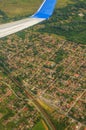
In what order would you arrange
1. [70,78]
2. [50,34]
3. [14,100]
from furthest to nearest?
[50,34], [70,78], [14,100]

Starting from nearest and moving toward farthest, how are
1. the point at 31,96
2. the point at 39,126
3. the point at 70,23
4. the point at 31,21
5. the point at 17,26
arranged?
the point at 17,26 < the point at 31,21 < the point at 39,126 < the point at 31,96 < the point at 70,23

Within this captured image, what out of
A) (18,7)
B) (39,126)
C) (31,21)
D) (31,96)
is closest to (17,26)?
(31,21)

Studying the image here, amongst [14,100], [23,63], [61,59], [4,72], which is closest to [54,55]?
[61,59]

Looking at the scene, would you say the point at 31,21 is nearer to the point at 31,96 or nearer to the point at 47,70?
the point at 31,96

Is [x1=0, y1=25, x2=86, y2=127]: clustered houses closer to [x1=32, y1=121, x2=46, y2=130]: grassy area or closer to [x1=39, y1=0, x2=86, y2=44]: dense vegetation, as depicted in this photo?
[x1=32, y1=121, x2=46, y2=130]: grassy area

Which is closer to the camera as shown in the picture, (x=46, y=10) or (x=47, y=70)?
(x=46, y=10)

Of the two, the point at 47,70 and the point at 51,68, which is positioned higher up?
the point at 51,68

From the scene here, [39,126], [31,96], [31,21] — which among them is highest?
[31,21]

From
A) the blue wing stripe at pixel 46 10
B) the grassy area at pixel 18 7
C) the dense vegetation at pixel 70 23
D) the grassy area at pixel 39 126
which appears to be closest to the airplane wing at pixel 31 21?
the blue wing stripe at pixel 46 10

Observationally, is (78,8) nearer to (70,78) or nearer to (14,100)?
(70,78)

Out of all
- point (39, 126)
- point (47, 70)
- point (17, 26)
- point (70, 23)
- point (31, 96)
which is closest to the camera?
point (17, 26)
